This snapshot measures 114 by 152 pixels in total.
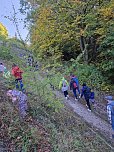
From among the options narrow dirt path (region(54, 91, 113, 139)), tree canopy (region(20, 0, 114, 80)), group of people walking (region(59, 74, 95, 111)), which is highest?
tree canopy (region(20, 0, 114, 80))

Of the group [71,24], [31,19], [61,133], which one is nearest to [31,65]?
[61,133]

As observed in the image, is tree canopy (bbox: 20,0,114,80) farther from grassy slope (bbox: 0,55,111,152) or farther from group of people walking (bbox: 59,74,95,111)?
grassy slope (bbox: 0,55,111,152)

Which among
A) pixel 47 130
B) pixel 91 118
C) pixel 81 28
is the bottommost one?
pixel 91 118

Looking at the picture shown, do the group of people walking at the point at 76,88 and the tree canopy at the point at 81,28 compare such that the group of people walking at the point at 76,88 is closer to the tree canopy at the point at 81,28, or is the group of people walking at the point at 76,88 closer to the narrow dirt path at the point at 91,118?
the narrow dirt path at the point at 91,118

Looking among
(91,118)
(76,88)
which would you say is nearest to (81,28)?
(76,88)

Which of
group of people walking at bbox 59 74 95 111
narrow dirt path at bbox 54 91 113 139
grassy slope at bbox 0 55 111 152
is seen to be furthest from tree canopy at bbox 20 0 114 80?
grassy slope at bbox 0 55 111 152

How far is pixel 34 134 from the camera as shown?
891cm

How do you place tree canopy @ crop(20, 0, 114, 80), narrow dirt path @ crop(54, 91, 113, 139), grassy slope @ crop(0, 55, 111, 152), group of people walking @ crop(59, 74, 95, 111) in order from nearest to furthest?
grassy slope @ crop(0, 55, 111, 152) → narrow dirt path @ crop(54, 91, 113, 139) → group of people walking @ crop(59, 74, 95, 111) → tree canopy @ crop(20, 0, 114, 80)

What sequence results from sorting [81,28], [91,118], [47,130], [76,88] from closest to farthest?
[47,130] → [91,118] → [76,88] → [81,28]

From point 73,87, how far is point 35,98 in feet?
15.2

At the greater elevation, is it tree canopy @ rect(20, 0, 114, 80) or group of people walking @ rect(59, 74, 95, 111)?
tree canopy @ rect(20, 0, 114, 80)

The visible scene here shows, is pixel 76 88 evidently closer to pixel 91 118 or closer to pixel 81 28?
pixel 91 118

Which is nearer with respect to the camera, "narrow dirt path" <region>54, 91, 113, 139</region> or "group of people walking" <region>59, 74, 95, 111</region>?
"narrow dirt path" <region>54, 91, 113, 139</region>

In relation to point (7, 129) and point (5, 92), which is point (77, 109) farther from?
point (7, 129)
